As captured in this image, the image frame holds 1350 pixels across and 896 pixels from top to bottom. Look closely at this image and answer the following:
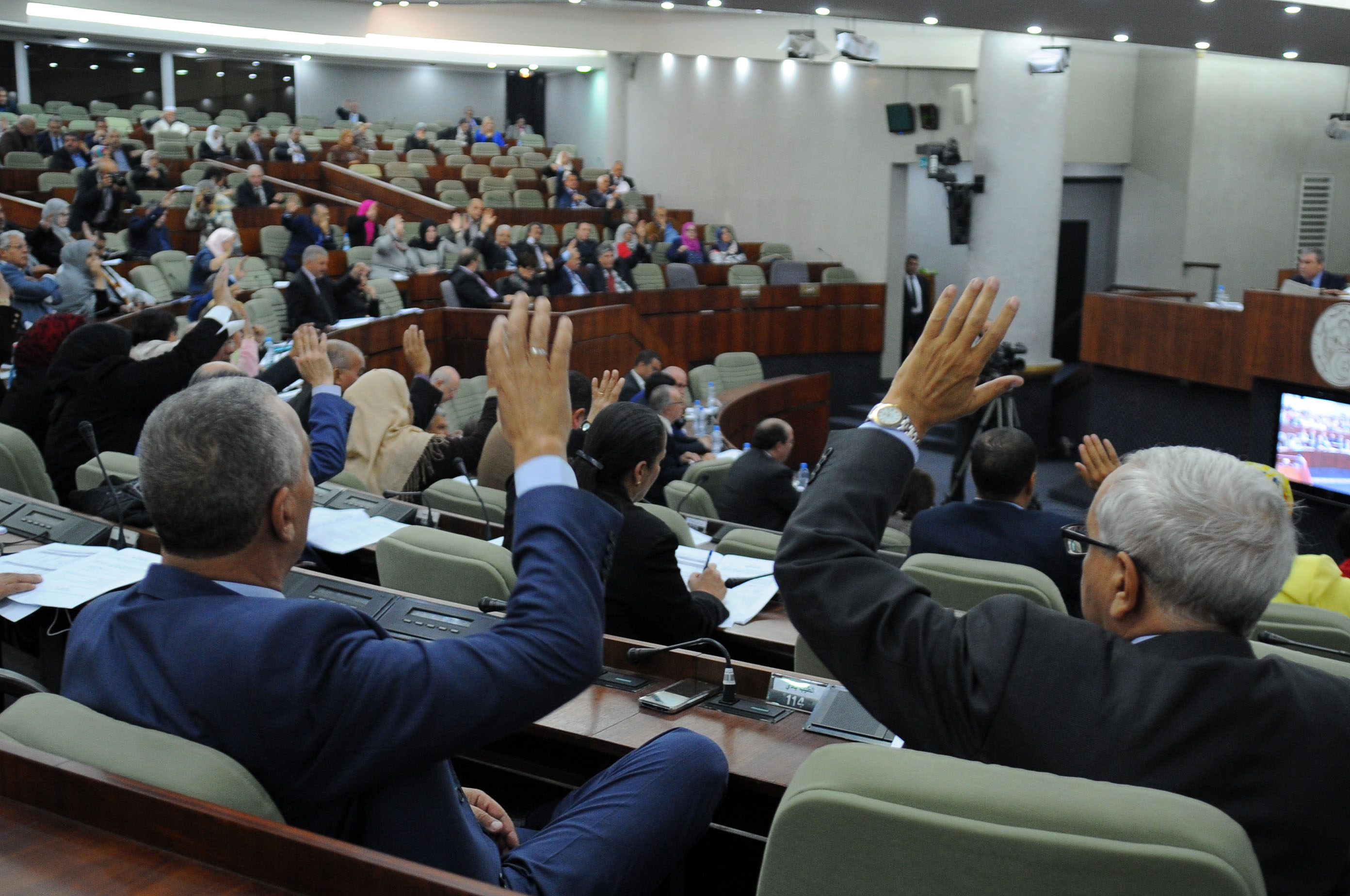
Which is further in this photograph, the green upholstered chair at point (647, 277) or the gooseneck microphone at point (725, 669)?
the green upholstered chair at point (647, 277)

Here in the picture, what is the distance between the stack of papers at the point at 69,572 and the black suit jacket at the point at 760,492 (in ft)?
9.00

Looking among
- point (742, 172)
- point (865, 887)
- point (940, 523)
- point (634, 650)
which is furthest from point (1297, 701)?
point (742, 172)

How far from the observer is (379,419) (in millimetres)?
4824

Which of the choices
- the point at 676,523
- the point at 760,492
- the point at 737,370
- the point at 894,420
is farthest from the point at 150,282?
the point at 894,420

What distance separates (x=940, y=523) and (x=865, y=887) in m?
2.42

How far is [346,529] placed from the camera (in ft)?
10.8

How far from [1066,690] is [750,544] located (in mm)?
2302

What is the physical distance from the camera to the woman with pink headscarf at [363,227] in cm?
1048

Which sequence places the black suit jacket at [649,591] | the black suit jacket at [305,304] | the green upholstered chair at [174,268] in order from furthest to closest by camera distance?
the green upholstered chair at [174,268] < the black suit jacket at [305,304] < the black suit jacket at [649,591]

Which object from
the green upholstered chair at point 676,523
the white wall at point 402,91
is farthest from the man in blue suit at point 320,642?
the white wall at point 402,91

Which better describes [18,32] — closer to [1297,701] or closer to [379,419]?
[379,419]

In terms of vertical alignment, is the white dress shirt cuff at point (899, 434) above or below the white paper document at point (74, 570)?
above

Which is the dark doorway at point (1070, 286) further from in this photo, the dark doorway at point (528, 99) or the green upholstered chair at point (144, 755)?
the green upholstered chair at point (144, 755)

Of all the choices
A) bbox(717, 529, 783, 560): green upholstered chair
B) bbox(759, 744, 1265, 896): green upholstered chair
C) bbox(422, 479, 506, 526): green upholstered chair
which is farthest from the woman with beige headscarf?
bbox(759, 744, 1265, 896): green upholstered chair
